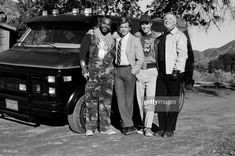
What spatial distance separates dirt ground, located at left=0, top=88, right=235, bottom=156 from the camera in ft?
18.1

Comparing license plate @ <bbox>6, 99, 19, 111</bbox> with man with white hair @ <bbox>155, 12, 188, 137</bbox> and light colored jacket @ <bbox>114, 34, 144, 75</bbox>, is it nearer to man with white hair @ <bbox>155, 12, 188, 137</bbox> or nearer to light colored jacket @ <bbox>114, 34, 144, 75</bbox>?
light colored jacket @ <bbox>114, 34, 144, 75</bbox>

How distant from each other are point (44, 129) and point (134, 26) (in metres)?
2.58

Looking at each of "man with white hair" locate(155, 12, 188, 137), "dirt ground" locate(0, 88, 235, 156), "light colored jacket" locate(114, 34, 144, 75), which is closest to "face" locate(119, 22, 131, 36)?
"light colored jacket" locate(114, 34, 144, 75)

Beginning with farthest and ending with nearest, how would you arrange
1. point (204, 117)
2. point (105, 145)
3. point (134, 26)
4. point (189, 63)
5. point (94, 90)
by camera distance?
1. point (189, 63)
2. point (204, 117)
3. point (134, 26)
4. point (94, 90)
5. point (105, 145)

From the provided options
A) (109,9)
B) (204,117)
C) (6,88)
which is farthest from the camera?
(109,9)

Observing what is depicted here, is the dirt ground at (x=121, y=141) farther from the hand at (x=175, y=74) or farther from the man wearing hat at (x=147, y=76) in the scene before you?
the hand at (x=175, y=74)

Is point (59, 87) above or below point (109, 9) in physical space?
below

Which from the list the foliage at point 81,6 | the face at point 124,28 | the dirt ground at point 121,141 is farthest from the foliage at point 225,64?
the face at point 124,28

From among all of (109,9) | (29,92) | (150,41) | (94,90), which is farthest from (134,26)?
(109,9)

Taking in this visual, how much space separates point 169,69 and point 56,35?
2304 millimetres

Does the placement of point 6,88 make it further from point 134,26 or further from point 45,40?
point 134,26

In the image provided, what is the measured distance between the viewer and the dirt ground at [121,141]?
553 centimetres

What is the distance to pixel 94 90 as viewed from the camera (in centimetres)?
635

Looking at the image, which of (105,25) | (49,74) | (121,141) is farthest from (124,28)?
(121,141)
